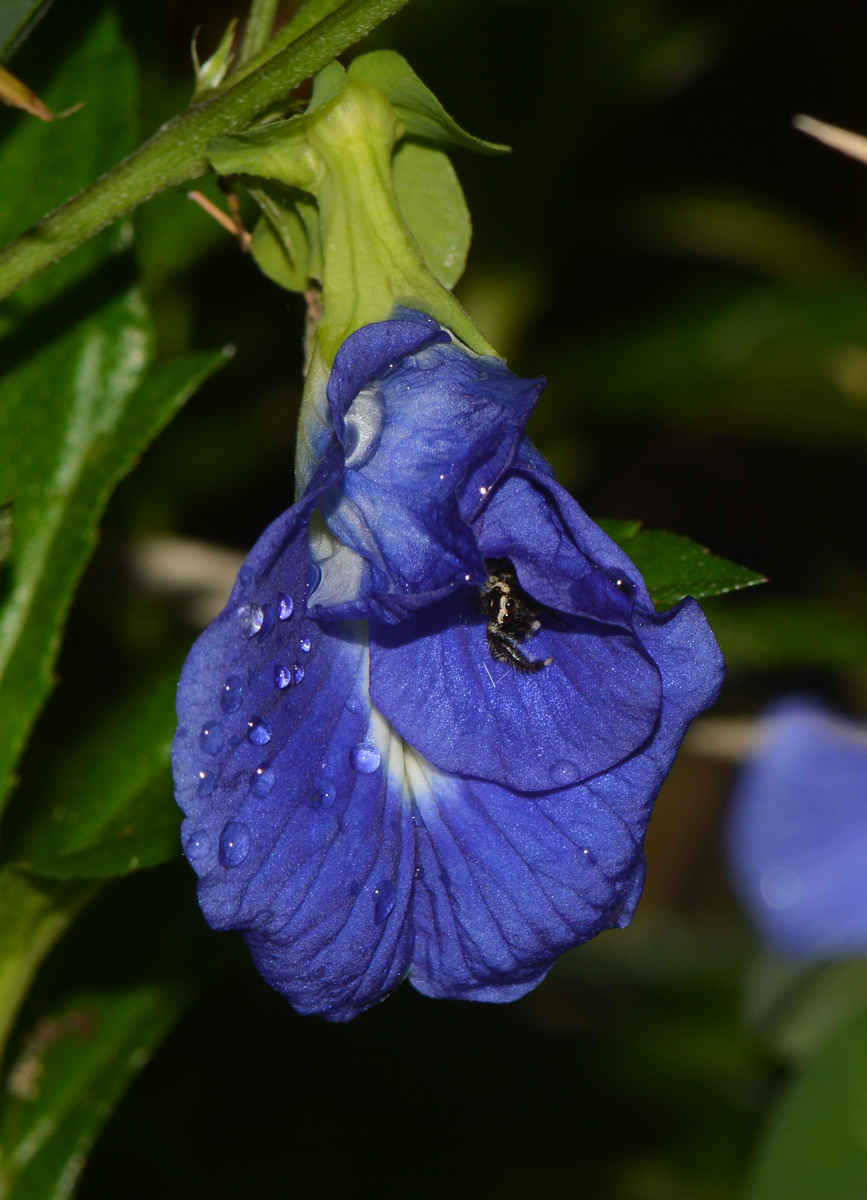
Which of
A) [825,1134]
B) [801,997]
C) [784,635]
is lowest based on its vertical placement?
[801,997]

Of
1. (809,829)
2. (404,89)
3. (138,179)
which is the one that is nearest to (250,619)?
(138,179)

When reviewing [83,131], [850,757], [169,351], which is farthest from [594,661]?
[850,757]

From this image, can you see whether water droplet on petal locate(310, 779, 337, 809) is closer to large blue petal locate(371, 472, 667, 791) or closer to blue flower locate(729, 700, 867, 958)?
large blue petal locate(371, 472, 667, 791)

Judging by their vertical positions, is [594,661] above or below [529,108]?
above

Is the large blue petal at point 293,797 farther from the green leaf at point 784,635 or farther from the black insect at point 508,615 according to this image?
the green leaf at point 784,635

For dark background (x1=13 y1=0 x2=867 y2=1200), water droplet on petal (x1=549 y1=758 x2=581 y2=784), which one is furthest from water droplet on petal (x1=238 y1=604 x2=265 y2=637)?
dark background (x1=13 y1=0 x2=867 y2=1200)

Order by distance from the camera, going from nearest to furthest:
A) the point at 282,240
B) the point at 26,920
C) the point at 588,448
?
the point at 282,240, the point at 26,920, the point at 588,448

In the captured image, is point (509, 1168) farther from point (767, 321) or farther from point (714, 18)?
point (714, 18)

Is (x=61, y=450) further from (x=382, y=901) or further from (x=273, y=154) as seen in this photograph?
(x=382, y=901)
